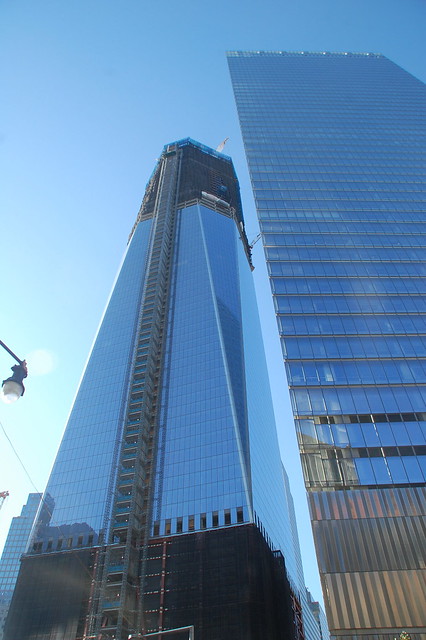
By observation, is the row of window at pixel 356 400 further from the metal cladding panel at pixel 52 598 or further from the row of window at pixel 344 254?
the metal cladding panel at pixel 52 598

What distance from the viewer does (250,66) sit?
421ft

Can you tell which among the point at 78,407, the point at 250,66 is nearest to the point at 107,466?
the point at 78,407

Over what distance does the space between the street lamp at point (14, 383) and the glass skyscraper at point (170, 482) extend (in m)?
69.2

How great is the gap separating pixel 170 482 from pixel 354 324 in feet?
168

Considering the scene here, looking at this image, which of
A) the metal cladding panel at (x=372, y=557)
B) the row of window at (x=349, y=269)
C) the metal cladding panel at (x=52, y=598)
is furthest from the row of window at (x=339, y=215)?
the metal cladding panel at (x=52, y=598)

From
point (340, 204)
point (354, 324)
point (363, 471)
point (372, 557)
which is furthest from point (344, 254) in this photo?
point (372, 557)

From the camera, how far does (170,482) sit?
86.4 meters

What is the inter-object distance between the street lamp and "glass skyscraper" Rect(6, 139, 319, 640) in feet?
227

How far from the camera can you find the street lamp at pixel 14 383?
1167 centimetres

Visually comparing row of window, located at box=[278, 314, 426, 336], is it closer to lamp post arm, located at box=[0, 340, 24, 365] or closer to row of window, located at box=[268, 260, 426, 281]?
row of window, located at box=[268, 260, 426, 281]

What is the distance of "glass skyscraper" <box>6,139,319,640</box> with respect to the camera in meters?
72.8

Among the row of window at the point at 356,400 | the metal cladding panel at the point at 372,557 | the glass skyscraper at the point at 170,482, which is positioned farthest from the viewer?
the glass skyscraper at the point at 170,482

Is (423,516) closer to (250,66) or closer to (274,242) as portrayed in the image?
(274,242)

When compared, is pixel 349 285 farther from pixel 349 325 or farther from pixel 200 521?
pixel 200 521
